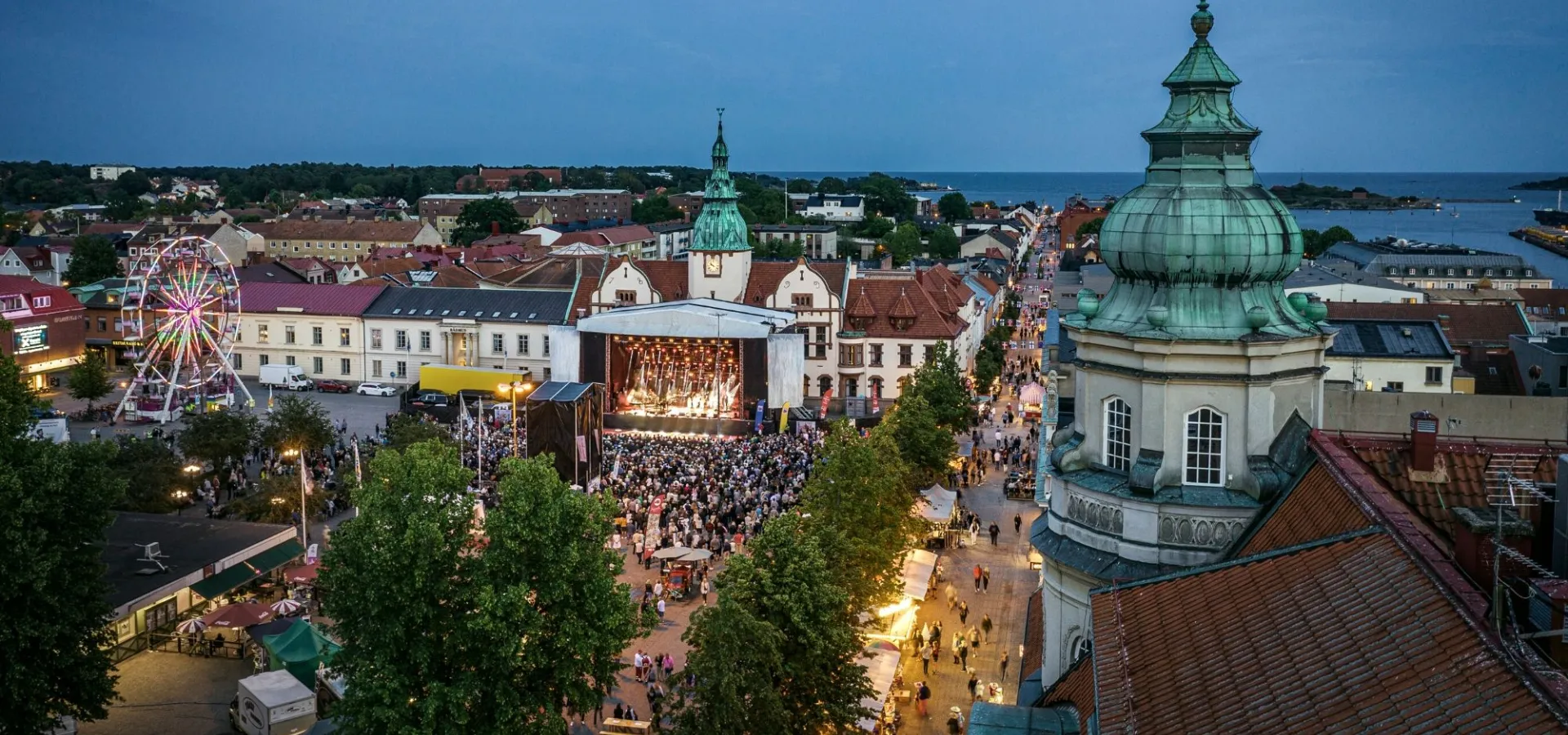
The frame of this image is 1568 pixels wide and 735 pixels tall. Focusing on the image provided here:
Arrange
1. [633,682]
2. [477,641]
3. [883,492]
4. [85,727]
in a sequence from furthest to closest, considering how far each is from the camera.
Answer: [883,492]
[633,682]
[85,727]
[477,641]

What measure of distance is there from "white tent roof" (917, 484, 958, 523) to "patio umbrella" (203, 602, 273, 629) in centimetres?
1948

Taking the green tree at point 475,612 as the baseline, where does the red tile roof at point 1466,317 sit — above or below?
above

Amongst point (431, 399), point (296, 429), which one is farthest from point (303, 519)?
point (431, 399)

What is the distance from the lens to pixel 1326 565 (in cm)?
1429

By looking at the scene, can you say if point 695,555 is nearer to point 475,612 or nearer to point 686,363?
point 475,612

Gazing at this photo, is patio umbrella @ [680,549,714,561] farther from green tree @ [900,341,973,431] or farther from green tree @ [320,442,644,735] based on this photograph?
green tree @ [900,341,973,431]

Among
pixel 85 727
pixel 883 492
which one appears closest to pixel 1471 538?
pixel 883 492

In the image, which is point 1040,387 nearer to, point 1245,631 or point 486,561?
point 486,561

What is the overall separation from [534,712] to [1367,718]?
615 inches

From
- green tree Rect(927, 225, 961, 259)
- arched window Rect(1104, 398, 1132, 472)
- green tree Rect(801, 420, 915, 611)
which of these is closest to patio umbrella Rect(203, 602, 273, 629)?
green tree Rect(801, 420, 915, 611)

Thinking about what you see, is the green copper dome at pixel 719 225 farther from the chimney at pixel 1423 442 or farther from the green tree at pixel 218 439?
the chimney at pixel 1423 442

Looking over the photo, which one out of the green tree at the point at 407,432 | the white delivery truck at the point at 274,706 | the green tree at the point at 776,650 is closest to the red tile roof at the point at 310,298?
the green tree at the point at 407,432

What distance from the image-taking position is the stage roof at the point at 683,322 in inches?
2547

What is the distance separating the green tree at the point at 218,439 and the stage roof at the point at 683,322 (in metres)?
20.1
